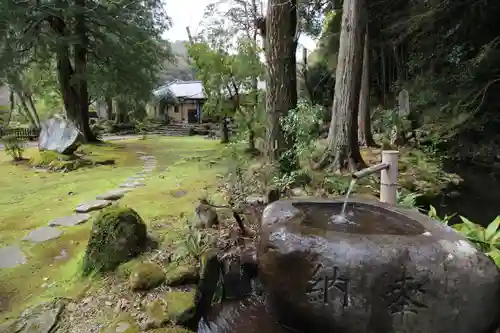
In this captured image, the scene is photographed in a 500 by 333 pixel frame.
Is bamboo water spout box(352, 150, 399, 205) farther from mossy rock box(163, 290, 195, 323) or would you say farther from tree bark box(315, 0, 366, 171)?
tree bark box(315, 0, 366, 171)

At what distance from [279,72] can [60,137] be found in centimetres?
601

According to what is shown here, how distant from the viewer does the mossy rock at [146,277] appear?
2539 mm

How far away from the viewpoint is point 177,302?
2398 millimetres

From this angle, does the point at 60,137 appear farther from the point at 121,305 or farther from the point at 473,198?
Result: the point at 473,198

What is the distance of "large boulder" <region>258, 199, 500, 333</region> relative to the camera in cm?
186

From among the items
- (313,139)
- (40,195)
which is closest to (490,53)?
(313,139)

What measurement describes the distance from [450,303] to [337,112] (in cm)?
390

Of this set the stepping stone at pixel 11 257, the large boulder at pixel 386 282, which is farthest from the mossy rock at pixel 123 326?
the stepping stone at pixel 11 257

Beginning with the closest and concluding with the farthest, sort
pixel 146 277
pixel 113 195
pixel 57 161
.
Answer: pixel 146 277
pixel 113 195
pixel 57 161

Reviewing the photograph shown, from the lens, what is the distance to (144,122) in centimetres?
2244

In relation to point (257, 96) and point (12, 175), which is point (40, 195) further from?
point (257, 96)

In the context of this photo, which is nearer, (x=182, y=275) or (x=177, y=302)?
(x=177, y=302)

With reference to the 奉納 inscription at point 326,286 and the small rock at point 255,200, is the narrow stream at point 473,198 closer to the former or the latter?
the small rock at point 255,200

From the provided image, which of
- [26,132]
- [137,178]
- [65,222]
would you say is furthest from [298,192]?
[26,132]
